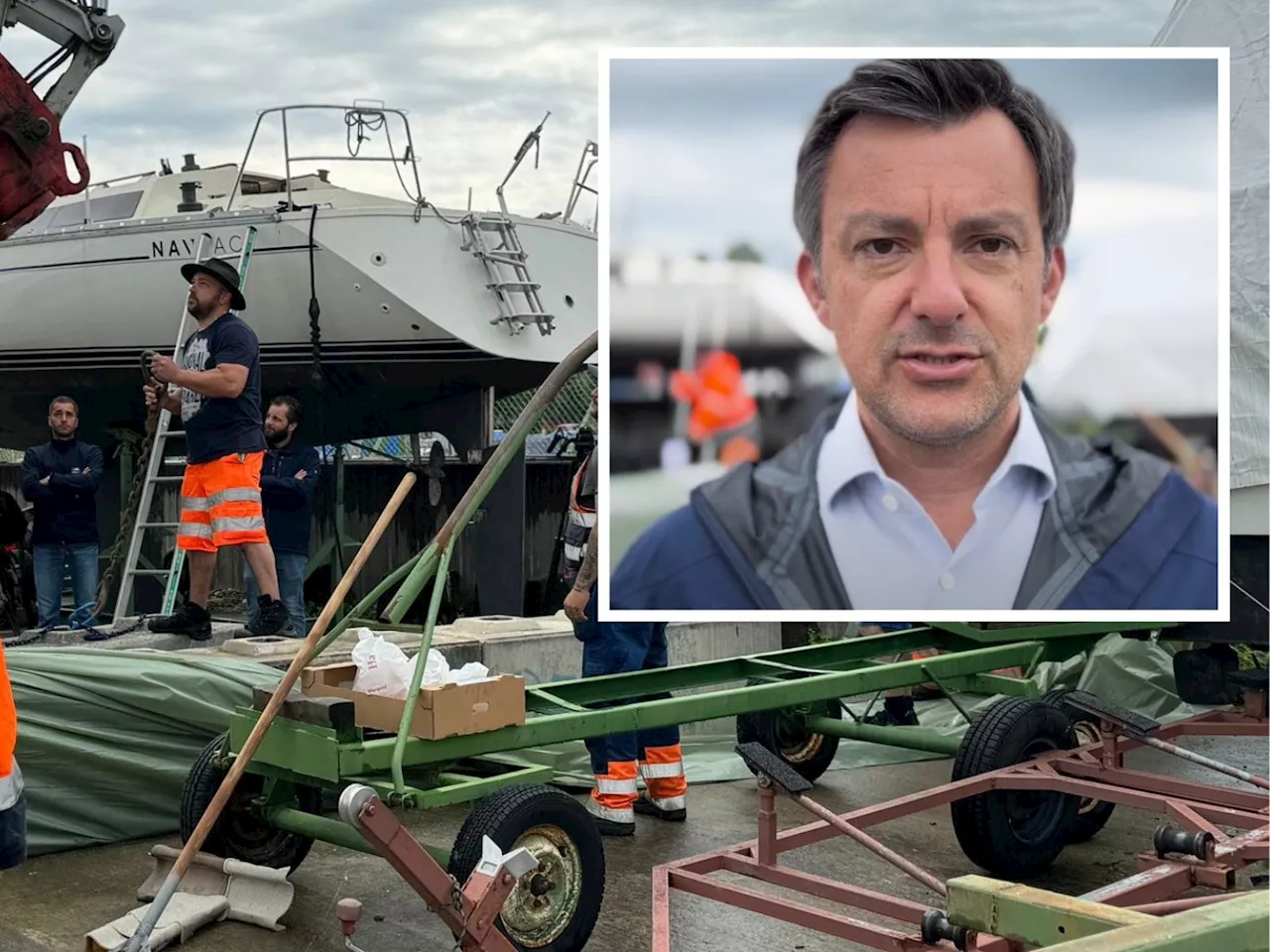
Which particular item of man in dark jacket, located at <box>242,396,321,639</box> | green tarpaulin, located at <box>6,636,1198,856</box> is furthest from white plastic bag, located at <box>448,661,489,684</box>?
man in dark jacket, located at <box>242,396,321,639</box>

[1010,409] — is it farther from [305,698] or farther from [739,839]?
[739,839]

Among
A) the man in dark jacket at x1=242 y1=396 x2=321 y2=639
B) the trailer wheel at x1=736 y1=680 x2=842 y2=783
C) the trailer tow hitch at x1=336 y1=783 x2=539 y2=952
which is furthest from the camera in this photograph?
the man in dark jacket at x1=242 y1=396 x2=321 y2=639

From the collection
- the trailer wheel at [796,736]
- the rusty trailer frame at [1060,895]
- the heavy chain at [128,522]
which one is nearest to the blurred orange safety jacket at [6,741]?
the rusty trailer frame at [1060,895]

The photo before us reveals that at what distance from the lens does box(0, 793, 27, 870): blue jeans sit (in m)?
3.13

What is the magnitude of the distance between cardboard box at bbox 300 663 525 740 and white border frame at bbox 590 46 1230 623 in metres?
0.72

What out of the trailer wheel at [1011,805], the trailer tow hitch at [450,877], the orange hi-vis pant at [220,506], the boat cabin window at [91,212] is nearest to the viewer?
the trailer tow hitch at [450,877]

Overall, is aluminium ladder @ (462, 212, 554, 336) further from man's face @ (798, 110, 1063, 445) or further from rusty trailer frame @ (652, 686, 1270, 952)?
man's face @ (798, 110, 1063, 445)

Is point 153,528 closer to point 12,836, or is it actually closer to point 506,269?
point 506,269

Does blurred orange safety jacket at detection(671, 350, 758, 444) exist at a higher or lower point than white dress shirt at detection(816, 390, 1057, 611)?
higher

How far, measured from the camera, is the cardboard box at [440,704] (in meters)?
4.11

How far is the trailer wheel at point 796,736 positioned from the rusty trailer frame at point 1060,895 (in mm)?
1168

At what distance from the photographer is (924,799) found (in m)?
4.62

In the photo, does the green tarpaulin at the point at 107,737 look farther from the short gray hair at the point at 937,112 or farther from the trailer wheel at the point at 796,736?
the short gray hair at the point at 937,112

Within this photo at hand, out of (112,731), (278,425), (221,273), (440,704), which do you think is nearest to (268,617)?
(221,273)
